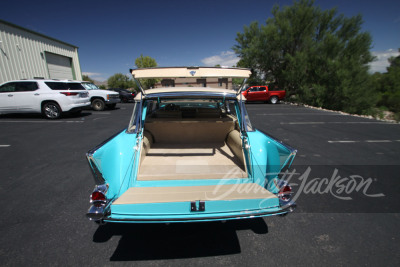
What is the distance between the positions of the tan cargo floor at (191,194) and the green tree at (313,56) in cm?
1884

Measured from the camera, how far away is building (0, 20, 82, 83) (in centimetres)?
1026

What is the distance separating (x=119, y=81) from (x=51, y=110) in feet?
175

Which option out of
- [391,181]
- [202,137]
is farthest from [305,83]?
[202,137]

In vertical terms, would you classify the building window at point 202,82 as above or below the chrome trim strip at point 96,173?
above

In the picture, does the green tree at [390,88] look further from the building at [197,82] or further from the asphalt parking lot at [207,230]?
the building at [197,82]

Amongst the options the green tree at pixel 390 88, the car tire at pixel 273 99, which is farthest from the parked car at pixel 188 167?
the green tree at pixel 390 88

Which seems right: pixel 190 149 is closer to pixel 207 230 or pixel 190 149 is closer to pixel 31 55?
pixel 207 230

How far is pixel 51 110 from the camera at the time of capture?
8.01m

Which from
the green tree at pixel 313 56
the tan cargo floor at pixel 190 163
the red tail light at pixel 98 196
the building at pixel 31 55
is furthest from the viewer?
the green tree at pixel 313 56

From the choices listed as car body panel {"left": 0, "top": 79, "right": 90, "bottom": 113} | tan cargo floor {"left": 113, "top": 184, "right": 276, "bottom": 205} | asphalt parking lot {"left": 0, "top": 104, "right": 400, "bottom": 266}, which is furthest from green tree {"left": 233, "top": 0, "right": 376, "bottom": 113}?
tan cargo floor {"left": 113, "top": 184, "right": 276, "bottom": 205}

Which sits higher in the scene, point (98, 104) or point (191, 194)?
point (98, 104)

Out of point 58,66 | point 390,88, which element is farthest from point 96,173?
point 390,88

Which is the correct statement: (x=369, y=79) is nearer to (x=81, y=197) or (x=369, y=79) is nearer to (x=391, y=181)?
(x=391, y=181)

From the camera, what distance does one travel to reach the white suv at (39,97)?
7.65m
